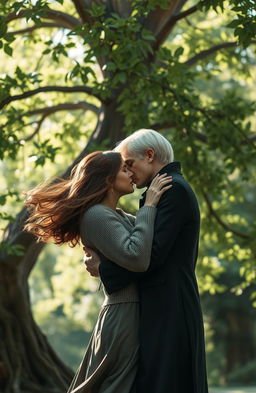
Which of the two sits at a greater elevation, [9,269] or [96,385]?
[9,269]

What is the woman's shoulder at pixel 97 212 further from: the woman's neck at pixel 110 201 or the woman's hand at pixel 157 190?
the woman's hand at pixel 157 190

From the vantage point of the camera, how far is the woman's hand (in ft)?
17.0

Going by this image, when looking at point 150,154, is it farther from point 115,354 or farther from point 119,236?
point 115,354

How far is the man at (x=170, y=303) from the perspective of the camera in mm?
5031

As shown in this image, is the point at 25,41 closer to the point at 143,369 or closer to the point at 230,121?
the point at 230,121

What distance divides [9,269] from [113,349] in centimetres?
625

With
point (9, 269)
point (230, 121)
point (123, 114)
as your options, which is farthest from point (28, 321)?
point (230, 121)

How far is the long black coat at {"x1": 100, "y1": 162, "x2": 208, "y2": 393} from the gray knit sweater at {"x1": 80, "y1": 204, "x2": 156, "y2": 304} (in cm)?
6

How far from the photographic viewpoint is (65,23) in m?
11.8

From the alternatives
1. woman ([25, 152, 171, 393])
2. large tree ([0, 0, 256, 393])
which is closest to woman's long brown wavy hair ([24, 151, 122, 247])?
woman ([25, 152, 171, 393])

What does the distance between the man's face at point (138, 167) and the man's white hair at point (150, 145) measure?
3cm

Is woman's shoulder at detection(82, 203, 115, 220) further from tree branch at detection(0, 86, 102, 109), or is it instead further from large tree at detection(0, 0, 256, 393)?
tree branch at detection(0, 86, 102, 109)

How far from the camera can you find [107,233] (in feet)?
16.7

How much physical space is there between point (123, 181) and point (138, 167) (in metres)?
0.13
